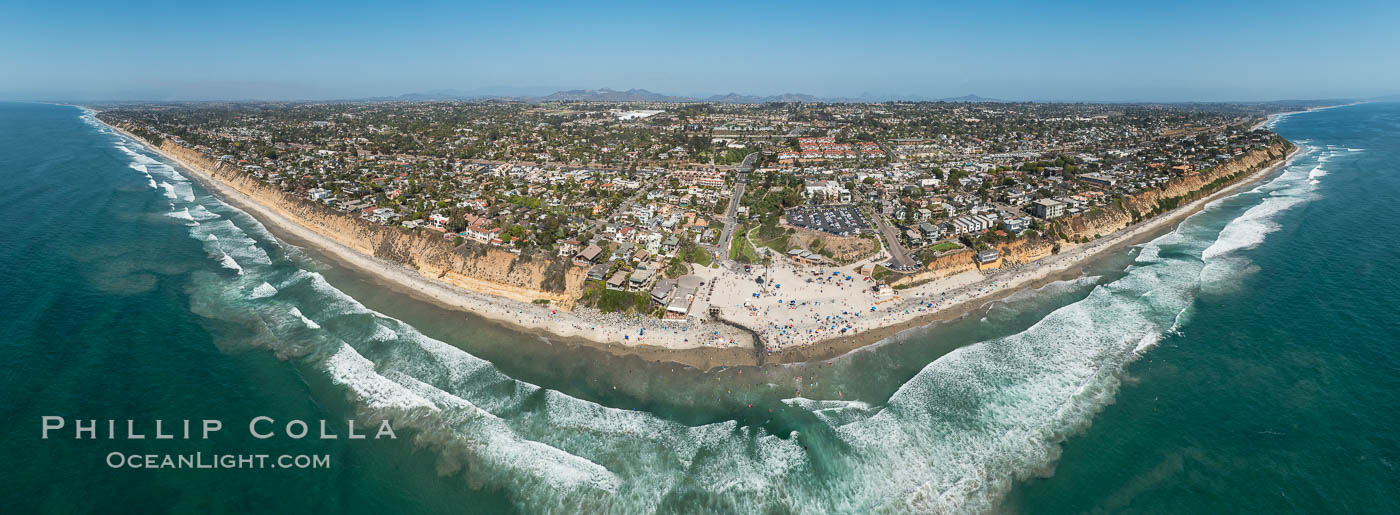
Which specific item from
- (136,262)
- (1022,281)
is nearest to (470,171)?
(136,262)

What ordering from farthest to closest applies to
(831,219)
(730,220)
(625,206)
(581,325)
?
(625,206)
(730,220)
(831,219)
(581,325)

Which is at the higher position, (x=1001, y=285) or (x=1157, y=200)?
(x=1157, y=200)

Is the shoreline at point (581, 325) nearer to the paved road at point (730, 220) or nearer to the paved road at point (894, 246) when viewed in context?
the paved road at point (730, 220)

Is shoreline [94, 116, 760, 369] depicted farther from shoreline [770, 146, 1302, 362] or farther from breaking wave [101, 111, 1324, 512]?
breaking wave [101, 111, 1324, 512]

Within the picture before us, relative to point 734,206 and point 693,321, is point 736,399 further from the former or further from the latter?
point 734,206

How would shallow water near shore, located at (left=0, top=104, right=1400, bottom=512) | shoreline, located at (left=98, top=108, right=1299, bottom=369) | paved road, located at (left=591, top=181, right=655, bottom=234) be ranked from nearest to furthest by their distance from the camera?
shallow water near shore, located at (left=0, top=104, right=1400, bottom=512) < shoreline, located at (left=98, top=108, right=1299, bottom=369) < paved road, located at (left=591, top=181, right=655, bottom=234)

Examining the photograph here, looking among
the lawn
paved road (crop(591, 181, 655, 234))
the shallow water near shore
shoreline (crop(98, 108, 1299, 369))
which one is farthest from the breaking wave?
paved road (crop(591, 181, 655, 234))

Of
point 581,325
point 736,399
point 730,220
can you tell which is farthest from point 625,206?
point 736,399

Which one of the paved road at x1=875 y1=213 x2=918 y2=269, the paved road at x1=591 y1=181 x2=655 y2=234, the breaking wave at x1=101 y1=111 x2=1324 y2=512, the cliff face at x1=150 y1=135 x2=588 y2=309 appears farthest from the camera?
the paved road at x1=591 y1=181 x2=655 y2=234
